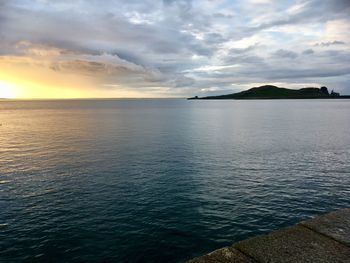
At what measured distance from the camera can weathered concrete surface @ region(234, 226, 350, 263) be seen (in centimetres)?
1181

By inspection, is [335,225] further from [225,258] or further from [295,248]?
[225,258]

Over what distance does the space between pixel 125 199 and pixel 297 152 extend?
36543mm

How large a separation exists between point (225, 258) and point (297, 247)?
342cm

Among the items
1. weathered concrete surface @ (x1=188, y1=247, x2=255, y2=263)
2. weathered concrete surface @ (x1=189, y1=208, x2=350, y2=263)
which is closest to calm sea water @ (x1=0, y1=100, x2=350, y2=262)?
weathered concrete surface @ (x1=189, y1=208, x2=350, y2=263)

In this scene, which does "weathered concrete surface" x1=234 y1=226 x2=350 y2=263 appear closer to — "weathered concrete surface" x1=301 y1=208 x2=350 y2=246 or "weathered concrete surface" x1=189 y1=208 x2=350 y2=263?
"weathered concrete surface" x1=189 y1=208 x2=350 y2=263

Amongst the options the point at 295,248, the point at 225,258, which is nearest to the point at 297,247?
the point at 295,248

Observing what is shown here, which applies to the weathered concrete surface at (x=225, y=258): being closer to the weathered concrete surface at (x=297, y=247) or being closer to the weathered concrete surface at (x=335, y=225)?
the weathered concrete surface at (x=297, y=247)

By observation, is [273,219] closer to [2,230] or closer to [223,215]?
[223,215]

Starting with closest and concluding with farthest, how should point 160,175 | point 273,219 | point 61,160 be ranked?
1. point 273,219
2. point 160,175
3. point 61,160

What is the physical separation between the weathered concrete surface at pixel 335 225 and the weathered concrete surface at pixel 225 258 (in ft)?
15.5

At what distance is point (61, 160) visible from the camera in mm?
45906

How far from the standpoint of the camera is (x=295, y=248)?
497 inches

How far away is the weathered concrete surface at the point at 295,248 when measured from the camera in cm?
1181

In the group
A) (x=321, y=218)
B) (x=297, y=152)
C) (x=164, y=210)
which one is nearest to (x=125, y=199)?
(x=164, y=210)
